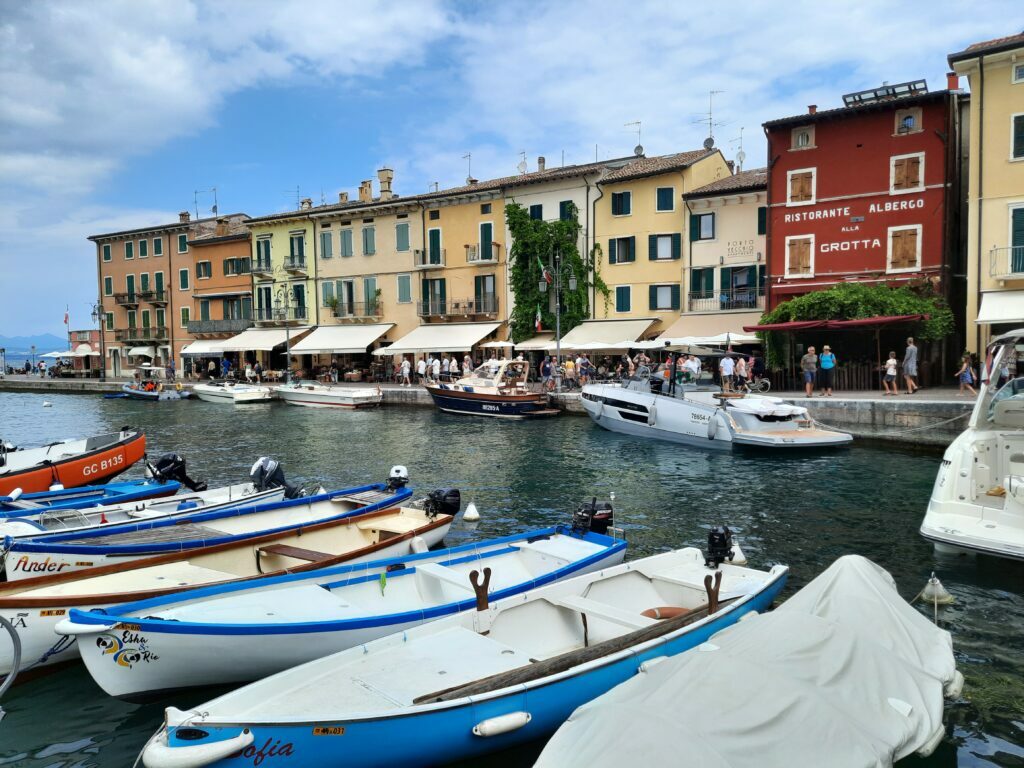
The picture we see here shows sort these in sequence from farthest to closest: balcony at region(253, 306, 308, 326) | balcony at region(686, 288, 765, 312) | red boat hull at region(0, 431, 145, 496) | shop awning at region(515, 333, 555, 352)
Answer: balcony at region(253, 306, 308, 326)
shop awning at region(515, 333, 555, 352)
balcony at region(686, 288, 765, 312)
red boat hull at region(0, 431, 145, 496)

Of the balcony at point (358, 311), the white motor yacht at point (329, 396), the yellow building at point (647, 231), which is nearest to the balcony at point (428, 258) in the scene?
the balcony at point (358, 311)

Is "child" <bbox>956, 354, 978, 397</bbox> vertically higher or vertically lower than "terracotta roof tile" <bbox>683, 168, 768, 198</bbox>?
lower

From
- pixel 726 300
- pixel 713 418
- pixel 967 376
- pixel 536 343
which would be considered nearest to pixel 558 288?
pixel 536 343

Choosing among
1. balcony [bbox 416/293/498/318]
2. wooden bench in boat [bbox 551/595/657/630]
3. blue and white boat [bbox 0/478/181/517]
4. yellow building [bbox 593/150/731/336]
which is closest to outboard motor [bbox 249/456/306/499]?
blue and white boat [bbox 0/478/181/517]

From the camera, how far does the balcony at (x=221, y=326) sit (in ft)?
169

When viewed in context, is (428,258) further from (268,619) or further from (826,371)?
(268,619)

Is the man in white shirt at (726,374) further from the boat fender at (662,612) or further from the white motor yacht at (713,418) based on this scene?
the boat fender at (662,612)

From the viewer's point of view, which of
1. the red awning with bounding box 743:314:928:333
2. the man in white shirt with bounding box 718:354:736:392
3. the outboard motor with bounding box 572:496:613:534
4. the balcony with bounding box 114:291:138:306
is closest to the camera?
the outboard motor with bounding box 572:496:613:534

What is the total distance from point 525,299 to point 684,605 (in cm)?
3288

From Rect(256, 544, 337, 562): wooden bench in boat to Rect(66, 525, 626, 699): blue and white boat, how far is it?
2.49 feet

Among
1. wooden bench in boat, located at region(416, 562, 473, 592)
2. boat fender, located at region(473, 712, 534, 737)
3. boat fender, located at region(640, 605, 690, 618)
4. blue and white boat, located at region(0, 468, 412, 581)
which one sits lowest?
boat fender, located at region(640, 605, 690, 618)

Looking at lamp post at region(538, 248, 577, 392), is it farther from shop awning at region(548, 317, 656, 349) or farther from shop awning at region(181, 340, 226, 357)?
shop awning at region(181, 340, 226, 357)

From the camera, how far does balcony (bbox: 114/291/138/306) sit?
2265 inches

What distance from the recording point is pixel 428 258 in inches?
1722
